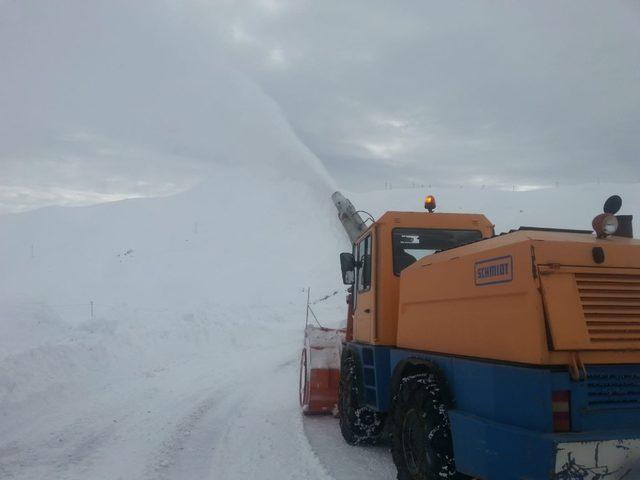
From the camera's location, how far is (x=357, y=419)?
6.96 metres

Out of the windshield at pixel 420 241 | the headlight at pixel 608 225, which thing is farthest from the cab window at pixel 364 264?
the headlight at pixel 608 225

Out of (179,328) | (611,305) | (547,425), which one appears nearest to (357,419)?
(547,425)

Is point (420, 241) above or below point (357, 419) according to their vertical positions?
above

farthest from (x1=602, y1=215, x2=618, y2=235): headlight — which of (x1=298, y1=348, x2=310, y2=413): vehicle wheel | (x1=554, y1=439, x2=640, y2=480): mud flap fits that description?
A: (x1=298, y1=348, x2=310, y2=413): vehicle wheel

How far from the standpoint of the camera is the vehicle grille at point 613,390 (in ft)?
11.8

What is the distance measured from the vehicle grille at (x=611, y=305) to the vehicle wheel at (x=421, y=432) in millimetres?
1351

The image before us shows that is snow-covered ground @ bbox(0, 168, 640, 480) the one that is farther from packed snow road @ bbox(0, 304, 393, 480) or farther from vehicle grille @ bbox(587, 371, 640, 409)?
vehicle grille @ bbox(587, 371, 640, 409)

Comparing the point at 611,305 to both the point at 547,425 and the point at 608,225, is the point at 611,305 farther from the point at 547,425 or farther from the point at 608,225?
the point at 547,425

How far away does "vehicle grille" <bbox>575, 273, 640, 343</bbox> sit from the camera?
144 inches

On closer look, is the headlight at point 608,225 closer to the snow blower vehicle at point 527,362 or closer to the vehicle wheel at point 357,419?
the snow blower vehicle at point 527,362

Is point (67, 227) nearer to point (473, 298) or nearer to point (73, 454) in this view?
point (73, 454)

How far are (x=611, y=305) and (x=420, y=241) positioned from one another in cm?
303

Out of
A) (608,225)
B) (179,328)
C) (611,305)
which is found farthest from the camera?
(179,328)

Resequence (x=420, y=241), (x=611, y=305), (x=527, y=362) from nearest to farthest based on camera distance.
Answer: (x=527, y=362)
(x=611, y=305)
(x=420, y=241)
